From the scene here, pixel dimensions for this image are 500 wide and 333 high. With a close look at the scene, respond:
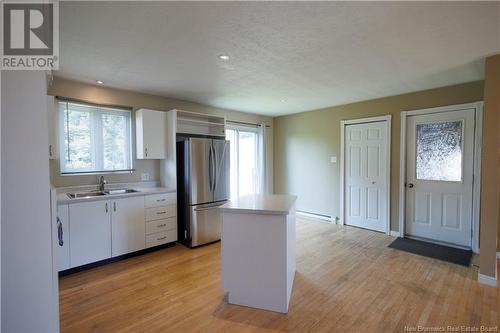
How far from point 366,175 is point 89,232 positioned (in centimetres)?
447

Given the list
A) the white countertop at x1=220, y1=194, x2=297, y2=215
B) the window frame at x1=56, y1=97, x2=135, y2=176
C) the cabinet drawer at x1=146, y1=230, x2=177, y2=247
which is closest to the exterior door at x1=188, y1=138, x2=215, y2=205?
the cabinet drawer at x1=146, y1=230, x2=177, y2=247

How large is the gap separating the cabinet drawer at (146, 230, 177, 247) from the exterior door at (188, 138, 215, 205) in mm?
577

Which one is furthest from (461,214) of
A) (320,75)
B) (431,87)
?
(320,75)

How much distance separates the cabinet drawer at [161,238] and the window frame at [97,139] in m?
1.08

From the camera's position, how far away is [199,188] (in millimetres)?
3805

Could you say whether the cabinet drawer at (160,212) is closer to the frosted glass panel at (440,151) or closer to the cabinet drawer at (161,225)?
the cabinet drawer at (161,225)

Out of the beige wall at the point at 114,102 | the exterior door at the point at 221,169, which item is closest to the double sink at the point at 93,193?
the beige wall at the point at 114,102

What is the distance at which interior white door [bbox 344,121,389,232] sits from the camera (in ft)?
14.2

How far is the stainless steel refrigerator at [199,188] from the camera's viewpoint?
3740 mm

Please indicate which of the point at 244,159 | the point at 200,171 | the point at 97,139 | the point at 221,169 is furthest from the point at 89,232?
the point at 244,159

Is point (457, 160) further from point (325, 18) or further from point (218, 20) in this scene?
point (218, 20)

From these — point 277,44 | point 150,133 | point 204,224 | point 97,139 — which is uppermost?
point 277,44

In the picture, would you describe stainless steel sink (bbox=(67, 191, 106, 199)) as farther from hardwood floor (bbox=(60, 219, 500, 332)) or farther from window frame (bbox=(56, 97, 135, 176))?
hardwood floor (bbox=(60, 219, 500, 332))

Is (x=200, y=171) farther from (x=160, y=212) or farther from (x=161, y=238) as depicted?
(x=161, y=238)
